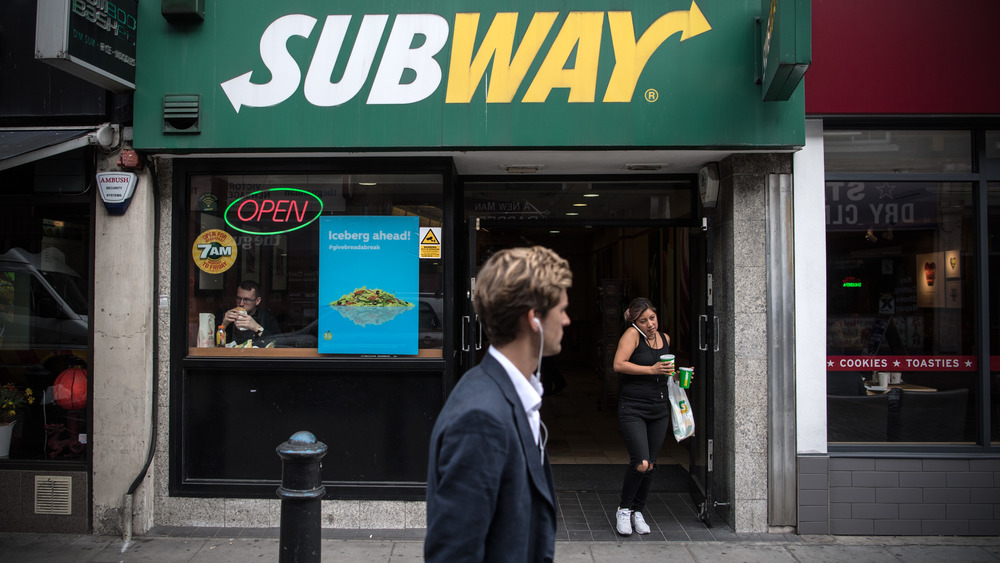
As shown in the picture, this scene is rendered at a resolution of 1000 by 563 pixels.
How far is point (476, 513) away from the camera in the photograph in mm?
1693

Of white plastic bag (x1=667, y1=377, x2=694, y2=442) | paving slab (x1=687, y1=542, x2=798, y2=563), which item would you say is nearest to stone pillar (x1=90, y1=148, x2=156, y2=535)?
white plastic bag (x1=667, y1=377, x2=694, y2=442)

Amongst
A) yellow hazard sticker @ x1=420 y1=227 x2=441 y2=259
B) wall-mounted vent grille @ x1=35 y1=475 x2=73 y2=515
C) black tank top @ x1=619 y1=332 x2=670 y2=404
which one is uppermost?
yellow hazard sticker @ x1=420 y1=227 x2=441 y2=259

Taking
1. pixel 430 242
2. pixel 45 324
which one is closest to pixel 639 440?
pixel 430 242

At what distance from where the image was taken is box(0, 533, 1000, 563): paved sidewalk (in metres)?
4.71

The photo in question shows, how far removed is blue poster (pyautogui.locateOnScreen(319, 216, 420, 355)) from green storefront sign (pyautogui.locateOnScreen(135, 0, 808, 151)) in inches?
28.9

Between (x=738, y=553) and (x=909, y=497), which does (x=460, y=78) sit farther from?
(x=909, y=497)

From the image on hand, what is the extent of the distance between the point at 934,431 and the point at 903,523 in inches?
31.9

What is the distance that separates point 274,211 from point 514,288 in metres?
4.01

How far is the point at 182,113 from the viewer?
489 cm

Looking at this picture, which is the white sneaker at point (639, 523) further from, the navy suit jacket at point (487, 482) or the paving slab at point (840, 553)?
the navy suit jacket at point (487, 482)

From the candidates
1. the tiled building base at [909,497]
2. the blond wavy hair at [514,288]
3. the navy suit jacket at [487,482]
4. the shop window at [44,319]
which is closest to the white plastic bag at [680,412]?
the tiled building base at [909,497]

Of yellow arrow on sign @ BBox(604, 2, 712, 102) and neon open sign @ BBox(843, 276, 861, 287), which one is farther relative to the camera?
neon open sign @ BBox(843, 276, 861, 287)

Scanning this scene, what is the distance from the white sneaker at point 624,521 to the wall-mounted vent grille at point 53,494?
174 inches

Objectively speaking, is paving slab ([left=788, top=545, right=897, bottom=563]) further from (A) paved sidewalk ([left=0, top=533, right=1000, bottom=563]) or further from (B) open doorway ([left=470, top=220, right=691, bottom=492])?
(B) open doorway ([left=470, top=220, right=691, bottom=492])
